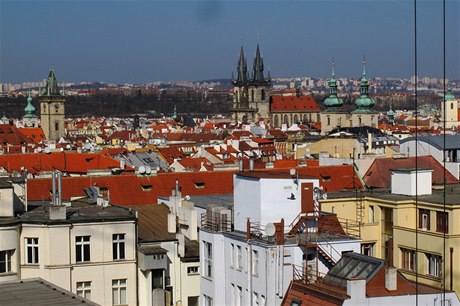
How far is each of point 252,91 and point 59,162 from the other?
9772cm

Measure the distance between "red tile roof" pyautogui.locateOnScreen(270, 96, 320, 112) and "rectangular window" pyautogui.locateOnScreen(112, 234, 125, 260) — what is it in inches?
5122

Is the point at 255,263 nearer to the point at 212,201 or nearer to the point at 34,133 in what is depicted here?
the point at 212,201

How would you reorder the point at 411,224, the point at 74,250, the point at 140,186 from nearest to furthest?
the point at 74,250, the point at 411,224, the point at 140,186

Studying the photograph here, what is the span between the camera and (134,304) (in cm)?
2161

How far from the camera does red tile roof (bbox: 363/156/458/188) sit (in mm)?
29616

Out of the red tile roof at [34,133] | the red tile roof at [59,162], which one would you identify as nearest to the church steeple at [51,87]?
the red tile roof at [34,133]

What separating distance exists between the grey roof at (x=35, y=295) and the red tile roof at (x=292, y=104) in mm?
135375

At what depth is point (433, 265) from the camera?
2062cm

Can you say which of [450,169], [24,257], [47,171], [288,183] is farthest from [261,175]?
[47,171]

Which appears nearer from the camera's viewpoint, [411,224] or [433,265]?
[433,265]

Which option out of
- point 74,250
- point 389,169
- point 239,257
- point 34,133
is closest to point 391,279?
point 239,257

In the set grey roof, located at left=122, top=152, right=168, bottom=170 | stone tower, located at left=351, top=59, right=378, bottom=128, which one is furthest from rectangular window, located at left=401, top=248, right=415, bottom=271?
stone tower, located at left=351, top=59, right=378, bottom=128

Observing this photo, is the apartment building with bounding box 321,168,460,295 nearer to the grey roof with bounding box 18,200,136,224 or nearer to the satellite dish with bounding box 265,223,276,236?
the satellite dish with bounding box 265,223,276,236

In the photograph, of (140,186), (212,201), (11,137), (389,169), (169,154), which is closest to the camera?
(212,201)
